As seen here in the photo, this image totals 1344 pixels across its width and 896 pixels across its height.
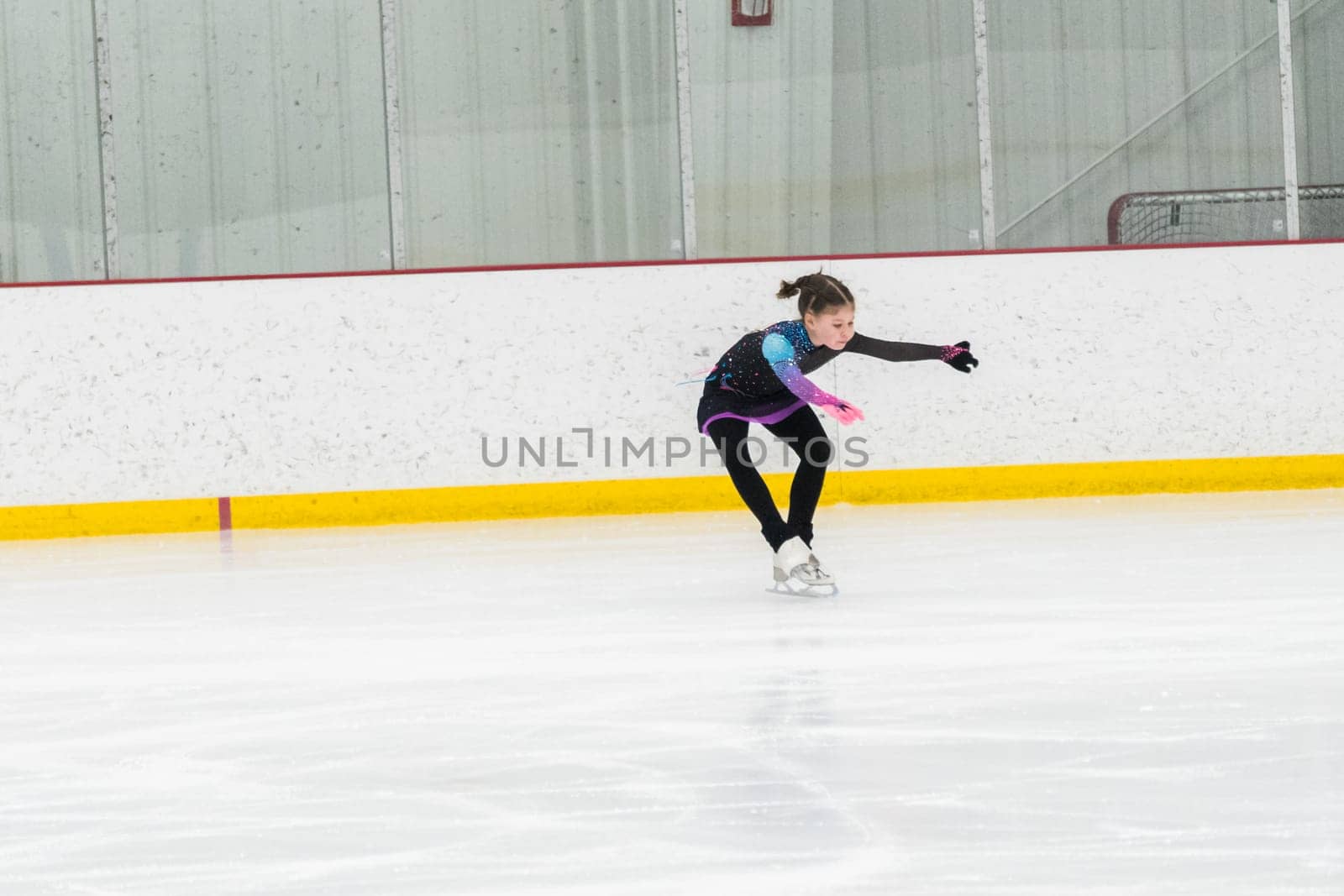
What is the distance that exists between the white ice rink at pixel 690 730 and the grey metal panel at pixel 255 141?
3345 mm

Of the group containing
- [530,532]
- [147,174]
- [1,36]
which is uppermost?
[1,36]

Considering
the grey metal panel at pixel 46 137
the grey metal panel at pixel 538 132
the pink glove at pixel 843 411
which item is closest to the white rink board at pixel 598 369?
the grey metal panel at pixel 538 132

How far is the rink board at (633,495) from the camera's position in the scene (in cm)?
730

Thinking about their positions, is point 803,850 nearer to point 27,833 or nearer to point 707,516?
point 27,833

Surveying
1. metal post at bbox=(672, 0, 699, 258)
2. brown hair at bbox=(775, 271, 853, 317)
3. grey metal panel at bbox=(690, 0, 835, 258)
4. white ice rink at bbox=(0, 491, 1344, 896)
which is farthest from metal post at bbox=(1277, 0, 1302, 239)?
brown hair at bbox=(775, 271, 853, 317)

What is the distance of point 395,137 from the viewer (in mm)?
8273

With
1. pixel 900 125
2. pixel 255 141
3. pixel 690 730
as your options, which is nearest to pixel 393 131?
pixel 255 141

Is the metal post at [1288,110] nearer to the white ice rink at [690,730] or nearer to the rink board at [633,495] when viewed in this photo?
the rink board at [633,495]

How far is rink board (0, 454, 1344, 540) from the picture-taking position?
7.30 meters

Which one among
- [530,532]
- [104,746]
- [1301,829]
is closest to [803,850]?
[1301,829]

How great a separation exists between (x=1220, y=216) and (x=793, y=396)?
500 centimetres

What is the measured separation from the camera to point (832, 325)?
171 inches

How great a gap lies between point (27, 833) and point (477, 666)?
1.41 m

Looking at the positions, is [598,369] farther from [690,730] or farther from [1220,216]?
[690,730]
